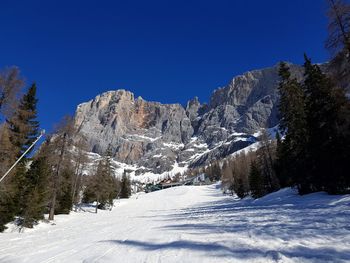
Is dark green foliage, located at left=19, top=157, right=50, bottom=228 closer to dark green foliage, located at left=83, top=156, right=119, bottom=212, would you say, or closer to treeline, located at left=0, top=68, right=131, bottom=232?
treeline, located at left=0, top=68, right=131, bottom=232

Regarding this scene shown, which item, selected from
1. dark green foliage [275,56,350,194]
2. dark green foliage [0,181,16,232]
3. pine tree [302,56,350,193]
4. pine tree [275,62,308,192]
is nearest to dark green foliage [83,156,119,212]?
dark green foliage [0,181,16,232]

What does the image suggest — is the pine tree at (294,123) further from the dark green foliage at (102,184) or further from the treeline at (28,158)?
the dark green foliage at (102,184)

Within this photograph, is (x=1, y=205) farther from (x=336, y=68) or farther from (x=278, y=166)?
(x=278, y=166)

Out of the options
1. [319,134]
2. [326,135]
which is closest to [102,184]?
[319,134]

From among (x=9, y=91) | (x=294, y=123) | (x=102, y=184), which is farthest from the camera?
(x=102, y=184)

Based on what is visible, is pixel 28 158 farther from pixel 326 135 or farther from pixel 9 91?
pixel 326 135

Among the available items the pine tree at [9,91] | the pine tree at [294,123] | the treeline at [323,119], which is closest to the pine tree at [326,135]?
the treeline at [323,119]

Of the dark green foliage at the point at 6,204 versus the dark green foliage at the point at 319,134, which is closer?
the dark green foliage at the point at 6,204

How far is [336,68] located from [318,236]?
9.84 meters

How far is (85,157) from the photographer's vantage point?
33438 millimetres

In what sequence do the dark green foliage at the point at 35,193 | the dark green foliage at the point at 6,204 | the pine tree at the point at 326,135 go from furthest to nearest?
the dark green foliage at the point at 35,193, the pine tree at the point at 326,135, the dark green foliage at the point at 6,204

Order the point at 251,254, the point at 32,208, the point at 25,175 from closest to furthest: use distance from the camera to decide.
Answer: the point at 251,254
the point at 32,208
the point at 25,175

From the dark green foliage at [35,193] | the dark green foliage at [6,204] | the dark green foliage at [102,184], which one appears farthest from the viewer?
the dark green foliage at [102,184]

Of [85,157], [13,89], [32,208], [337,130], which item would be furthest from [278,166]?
[13,89]
